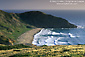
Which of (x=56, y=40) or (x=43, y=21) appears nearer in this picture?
(x=56, y=40)

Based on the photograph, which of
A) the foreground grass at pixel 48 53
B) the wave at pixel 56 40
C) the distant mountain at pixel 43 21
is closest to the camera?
the foreground grass at pixel 48 53

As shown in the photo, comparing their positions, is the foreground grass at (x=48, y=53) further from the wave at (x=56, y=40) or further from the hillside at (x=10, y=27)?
the hillside at (x=10, y=27)

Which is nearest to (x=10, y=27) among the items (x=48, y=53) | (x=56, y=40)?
(x=56, y=40)

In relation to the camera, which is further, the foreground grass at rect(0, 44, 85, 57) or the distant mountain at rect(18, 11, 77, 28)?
the distant mountain at rect(18, 11, 77, 28)

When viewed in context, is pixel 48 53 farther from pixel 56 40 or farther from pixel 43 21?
pixel 43 21

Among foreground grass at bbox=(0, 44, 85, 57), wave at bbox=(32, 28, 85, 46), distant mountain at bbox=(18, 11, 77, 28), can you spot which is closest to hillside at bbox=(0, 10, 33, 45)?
wave at bbox=(32, 28, 85, 46)

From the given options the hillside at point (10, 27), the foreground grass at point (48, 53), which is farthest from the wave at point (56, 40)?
the foreground grass at point (48, 53)

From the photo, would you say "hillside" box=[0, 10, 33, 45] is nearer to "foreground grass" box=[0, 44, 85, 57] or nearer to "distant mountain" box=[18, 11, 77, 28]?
"distant mountain" box=[18, 11, 77, 28]

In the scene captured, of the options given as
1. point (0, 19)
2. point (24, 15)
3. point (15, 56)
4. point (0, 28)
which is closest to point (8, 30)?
point (0, 28)

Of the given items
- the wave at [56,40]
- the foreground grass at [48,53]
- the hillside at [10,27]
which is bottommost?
the wave at [56,40]
